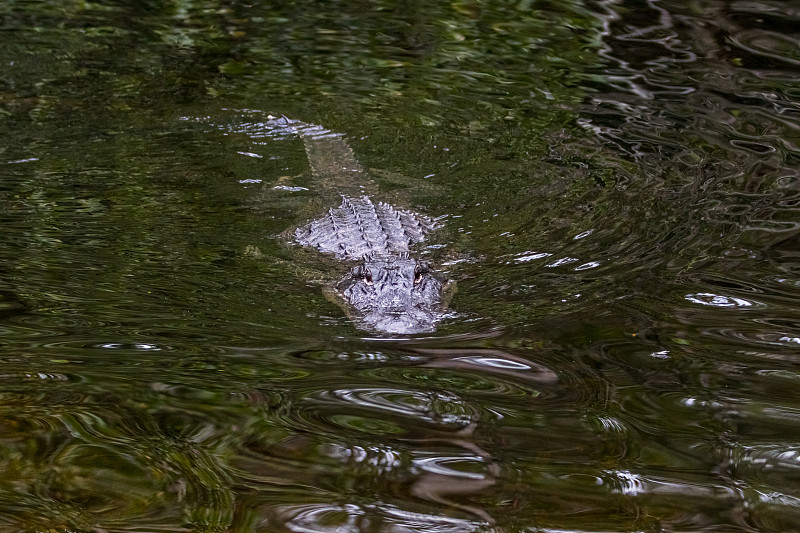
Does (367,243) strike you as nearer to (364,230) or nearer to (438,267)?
(364,230)

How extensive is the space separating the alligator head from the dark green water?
0.14m

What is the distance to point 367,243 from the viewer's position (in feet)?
15.5

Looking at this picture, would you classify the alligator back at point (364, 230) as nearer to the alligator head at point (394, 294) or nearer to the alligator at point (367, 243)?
the alligator at point (367, 243)

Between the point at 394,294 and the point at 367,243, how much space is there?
2.96ft

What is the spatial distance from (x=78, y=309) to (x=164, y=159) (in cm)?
249

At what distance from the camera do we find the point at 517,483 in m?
2.14

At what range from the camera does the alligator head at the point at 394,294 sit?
3562 millimetres

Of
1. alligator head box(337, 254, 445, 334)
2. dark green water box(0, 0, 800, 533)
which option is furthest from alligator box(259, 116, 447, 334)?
dark green water box(0, 0, 800, 533)

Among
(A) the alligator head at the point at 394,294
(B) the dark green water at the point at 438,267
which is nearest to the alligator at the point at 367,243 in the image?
(A) the alligator head at the point at 394,294

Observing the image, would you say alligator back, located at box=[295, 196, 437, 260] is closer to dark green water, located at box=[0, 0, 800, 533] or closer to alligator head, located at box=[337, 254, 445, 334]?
dark green water, located at box=[0, 0, 800, 533]

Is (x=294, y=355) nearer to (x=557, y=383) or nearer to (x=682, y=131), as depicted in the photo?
(x=557, y=383)

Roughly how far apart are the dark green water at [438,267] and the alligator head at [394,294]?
14 centimetres

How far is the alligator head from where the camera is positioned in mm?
3562

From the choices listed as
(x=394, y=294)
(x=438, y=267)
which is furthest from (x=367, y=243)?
(x=394, y=294)
